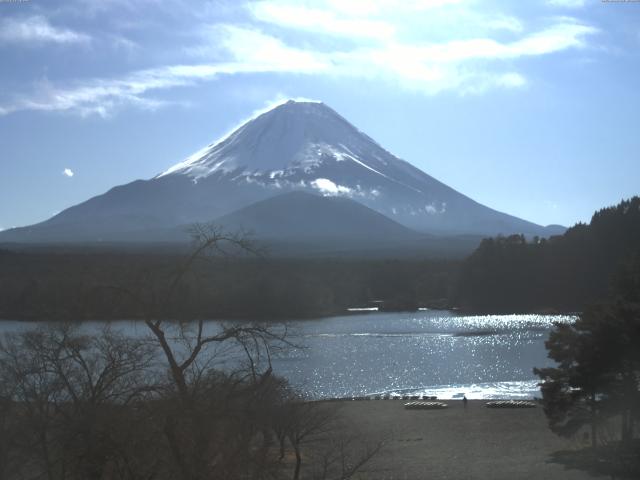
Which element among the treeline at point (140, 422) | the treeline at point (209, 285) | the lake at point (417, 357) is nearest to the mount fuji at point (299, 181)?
the treeline at point (209, 285)

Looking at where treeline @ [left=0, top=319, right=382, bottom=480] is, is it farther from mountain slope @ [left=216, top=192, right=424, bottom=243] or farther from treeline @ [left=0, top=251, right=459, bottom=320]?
mountain slope @ [left=216, top=192, right=424, bottom=243]

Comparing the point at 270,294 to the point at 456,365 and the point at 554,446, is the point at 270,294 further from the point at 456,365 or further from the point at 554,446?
the point at 554,446

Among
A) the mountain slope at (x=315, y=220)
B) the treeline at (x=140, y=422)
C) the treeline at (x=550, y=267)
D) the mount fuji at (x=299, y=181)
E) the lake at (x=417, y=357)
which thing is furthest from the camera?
the mount fuji at (x=299, y=181)

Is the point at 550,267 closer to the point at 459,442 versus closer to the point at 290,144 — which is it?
the point at 459,442

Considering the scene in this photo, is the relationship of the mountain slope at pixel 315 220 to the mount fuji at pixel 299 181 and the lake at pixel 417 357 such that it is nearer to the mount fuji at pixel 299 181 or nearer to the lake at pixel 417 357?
the mount fuji at pixel 299 181

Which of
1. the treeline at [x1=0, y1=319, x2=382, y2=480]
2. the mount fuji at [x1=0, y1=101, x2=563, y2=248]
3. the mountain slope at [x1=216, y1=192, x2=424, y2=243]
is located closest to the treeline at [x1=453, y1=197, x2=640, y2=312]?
the treeline at [x1=0, y1=319, x2=382, y2=480]
